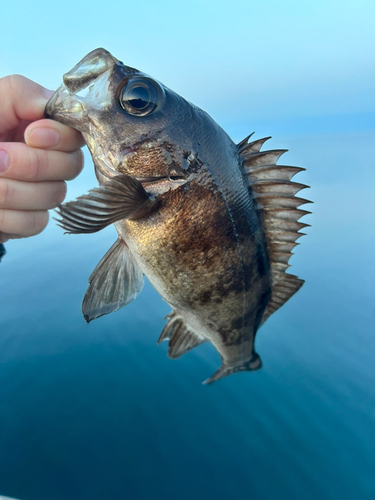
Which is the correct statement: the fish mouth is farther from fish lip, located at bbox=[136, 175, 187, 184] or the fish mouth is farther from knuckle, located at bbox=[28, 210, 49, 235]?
knuckle, located at bbox=[28, 210, 49, 235]

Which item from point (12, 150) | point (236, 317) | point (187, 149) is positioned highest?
point (12, 150)

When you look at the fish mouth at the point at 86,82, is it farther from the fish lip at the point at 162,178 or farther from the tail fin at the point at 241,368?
the tail fin at the point at 241,368

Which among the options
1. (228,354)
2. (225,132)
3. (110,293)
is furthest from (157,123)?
(228,354)

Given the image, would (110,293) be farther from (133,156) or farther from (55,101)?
(55,101)

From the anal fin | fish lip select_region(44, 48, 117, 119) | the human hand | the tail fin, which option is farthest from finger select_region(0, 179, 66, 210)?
the tail fin

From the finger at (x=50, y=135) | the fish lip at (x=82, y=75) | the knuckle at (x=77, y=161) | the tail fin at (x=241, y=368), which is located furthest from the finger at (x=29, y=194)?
the tail fin at (x=241, y=368)

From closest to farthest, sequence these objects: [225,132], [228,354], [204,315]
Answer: [225,132]
[204,315]
[228,354]

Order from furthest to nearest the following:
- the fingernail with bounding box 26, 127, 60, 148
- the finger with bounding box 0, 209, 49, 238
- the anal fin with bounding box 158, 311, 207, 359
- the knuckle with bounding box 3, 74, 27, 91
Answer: the anal fin with bounding box 158, 311, 207, 359 → the finger with bounding box 0, 209, 49, 238 → the knuckle with bounding box 3, 74, 27, 91 → the fingernail with bounding box 26, 127, 60, 148
